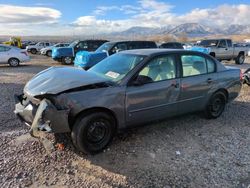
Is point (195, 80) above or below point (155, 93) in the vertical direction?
above

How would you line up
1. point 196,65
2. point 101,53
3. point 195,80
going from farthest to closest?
point 101,53 → point 196,65 → point 195,80

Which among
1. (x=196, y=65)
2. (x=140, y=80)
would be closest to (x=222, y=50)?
(x=196, y=65)

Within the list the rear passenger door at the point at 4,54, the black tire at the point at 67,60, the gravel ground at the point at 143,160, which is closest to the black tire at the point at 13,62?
the rear passenger door at the point at 4,54

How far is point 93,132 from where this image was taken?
→ 416cm

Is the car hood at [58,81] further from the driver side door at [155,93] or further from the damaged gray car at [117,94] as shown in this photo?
the driver side door at [155,93]

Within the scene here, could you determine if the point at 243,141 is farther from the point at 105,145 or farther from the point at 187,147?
the point at 105,145

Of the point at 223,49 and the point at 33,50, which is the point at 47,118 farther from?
the point at 33,50

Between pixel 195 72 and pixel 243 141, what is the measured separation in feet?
5.23

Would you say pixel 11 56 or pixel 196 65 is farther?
pixel 11 56

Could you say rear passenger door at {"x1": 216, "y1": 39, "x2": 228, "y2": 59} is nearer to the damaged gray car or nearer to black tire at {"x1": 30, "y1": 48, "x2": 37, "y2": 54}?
the damaged gray car

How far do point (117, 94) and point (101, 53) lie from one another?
870 cm

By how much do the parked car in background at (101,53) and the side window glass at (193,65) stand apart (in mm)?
6551

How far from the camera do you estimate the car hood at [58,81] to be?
399 cm

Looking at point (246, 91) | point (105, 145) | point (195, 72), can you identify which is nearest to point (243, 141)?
point (195, 72)
